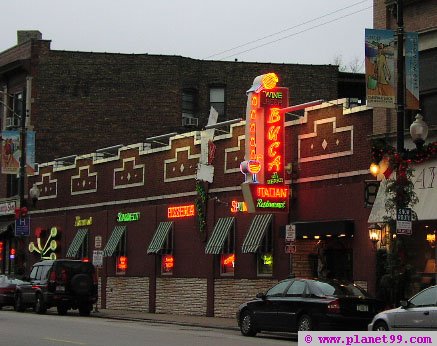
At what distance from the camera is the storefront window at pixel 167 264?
119ft

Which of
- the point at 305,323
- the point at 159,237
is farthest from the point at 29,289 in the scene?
the point at 305,323

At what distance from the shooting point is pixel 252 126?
29.7 meters

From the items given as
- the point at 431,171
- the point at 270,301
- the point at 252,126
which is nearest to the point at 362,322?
the point at 270,301

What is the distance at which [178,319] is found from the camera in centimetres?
3198

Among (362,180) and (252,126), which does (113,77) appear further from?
(362,180)

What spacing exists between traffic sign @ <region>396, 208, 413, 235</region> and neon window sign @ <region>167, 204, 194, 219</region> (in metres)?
15.2

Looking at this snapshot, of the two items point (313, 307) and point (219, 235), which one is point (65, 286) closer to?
point (219, 235)

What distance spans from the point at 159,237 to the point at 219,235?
414 cm

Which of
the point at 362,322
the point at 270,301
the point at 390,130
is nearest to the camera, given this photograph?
the point at 362,322

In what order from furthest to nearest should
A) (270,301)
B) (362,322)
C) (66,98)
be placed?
(66,98), (270,301), (362,322)

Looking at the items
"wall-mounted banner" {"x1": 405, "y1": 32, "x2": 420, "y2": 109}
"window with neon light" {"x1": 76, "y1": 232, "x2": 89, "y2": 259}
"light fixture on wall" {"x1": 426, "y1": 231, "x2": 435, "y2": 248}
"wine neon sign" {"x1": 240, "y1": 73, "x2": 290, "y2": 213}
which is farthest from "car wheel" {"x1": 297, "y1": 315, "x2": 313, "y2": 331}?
"window with neon light" {"x1": 76, "y1": 232, "x2": 89, "y2": 259}

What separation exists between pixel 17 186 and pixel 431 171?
3176 centimetres

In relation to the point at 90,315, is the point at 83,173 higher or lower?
higher

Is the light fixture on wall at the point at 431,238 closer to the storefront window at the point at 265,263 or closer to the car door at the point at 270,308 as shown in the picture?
the car door at the point at 270,308
